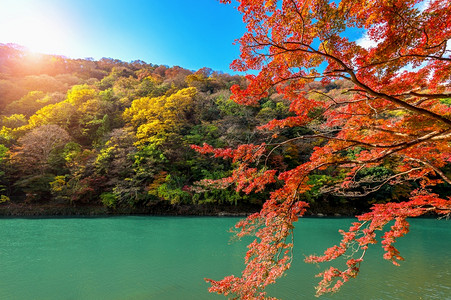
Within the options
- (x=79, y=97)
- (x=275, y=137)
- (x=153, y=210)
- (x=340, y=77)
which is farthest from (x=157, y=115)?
(x=340, y=77)

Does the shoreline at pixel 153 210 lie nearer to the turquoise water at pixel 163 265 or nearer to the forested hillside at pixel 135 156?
the forested hillside at pixel 135 156

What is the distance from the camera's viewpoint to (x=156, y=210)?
12492 millimetres

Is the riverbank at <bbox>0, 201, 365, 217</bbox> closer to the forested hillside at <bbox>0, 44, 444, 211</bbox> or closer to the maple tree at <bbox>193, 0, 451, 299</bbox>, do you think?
the forested hillside at <bbox>0, 44, 444, 211</bbox>

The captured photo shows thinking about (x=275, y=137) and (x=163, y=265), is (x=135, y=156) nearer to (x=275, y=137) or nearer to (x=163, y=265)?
(x=163, y=265)

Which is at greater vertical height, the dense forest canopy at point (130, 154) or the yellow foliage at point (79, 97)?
the yellow foliage at point (79, 97)

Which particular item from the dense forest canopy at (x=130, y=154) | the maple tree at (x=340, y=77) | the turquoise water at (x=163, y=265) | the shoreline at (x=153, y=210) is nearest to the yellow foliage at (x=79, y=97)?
the dense forest canopy at (x=130, y=154)

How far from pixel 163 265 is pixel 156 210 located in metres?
7.90

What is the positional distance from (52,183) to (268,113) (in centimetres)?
1441

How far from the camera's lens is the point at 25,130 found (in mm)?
14477

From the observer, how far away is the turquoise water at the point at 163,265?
3.89 meters

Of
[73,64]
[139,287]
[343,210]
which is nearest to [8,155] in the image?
[139,287]

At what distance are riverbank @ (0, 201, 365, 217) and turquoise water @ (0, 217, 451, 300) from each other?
120 inches

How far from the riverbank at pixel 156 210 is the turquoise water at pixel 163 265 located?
9.99 feet

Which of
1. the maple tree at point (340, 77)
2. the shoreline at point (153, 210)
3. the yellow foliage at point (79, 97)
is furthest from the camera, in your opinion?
the yellow foliage at point (79, 97)
